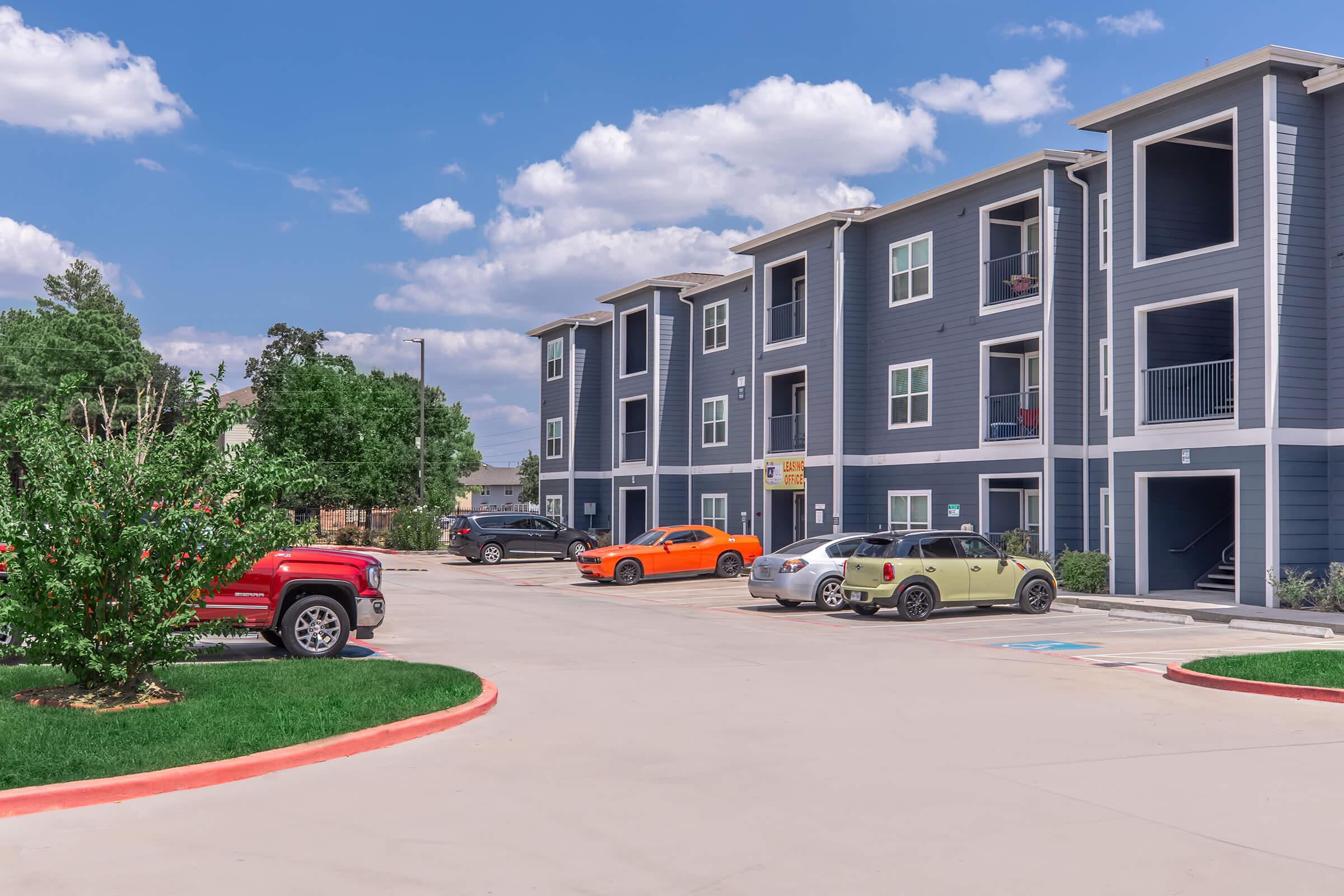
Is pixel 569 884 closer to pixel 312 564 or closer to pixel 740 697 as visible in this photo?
pixel 740 697

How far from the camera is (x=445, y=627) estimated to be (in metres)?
19.4

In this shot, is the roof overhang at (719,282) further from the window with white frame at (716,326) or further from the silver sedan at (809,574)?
the silver sedan at (809,574)

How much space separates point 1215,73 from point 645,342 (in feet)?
90.8

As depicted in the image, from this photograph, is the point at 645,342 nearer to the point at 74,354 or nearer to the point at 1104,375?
the point at 1104,375

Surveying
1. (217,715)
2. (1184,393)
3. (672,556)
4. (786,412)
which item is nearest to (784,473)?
(786,412)

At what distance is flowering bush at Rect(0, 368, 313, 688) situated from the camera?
33.6 feet

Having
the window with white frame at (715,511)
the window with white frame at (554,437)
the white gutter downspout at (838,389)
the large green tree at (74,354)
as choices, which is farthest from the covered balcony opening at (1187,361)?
the large green tree at (74,354)

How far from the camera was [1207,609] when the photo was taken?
70.1 ft

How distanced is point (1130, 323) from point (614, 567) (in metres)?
13.3

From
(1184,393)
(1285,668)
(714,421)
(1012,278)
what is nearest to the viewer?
(1285,668)

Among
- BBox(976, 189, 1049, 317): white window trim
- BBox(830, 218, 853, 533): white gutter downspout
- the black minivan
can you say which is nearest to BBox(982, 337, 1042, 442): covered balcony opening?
BBox(976, 189, 1049, 317): white window trim

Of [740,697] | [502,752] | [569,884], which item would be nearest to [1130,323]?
[740,697]

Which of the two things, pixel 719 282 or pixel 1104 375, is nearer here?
pixel 1104 375

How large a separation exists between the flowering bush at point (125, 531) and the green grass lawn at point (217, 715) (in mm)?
608
